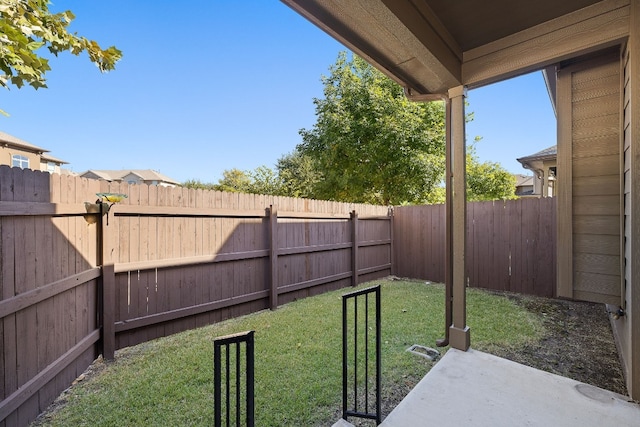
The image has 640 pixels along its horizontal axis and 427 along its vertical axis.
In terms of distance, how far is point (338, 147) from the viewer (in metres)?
10.8

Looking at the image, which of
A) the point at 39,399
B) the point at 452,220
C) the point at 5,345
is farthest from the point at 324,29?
the point at 39,399

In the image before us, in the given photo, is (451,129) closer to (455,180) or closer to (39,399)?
(455,180)

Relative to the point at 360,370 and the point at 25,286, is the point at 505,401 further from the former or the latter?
the point at 25,286

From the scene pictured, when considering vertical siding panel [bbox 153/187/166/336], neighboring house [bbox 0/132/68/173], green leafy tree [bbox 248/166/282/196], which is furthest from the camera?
green leafy tree [bbox 248/166/282/196]

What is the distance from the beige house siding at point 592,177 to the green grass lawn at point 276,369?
108cm

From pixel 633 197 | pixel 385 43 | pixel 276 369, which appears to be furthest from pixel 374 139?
pixel 276 369

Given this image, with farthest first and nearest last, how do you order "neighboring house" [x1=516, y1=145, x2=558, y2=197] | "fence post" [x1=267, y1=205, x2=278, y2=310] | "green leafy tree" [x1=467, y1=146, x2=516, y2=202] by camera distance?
"green leafy tree" [x1=467, y1=146, x2=516, y2=202] < "neighboring house" [x1=516, y1=145, x2=558, y2=197] < "fence post" [x1=267, y1=205, x2=278, y2=310]

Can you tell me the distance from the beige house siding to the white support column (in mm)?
736

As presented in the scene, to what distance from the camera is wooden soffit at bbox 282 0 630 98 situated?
5.60ft

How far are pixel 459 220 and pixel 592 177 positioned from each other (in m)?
1.01

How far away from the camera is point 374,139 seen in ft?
34.1

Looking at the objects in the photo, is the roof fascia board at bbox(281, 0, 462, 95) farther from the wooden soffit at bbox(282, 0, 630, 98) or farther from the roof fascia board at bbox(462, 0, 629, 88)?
the roof fascia board at bbox(462, 0, 629, 88)

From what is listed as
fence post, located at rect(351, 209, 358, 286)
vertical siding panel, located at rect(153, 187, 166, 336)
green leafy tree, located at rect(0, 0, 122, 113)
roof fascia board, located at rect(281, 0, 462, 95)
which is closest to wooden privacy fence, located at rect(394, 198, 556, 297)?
fence post, located at rect(351, 209, 358, 286)

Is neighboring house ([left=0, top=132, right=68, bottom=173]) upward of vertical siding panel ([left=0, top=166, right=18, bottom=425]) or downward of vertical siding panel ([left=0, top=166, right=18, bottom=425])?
upward
